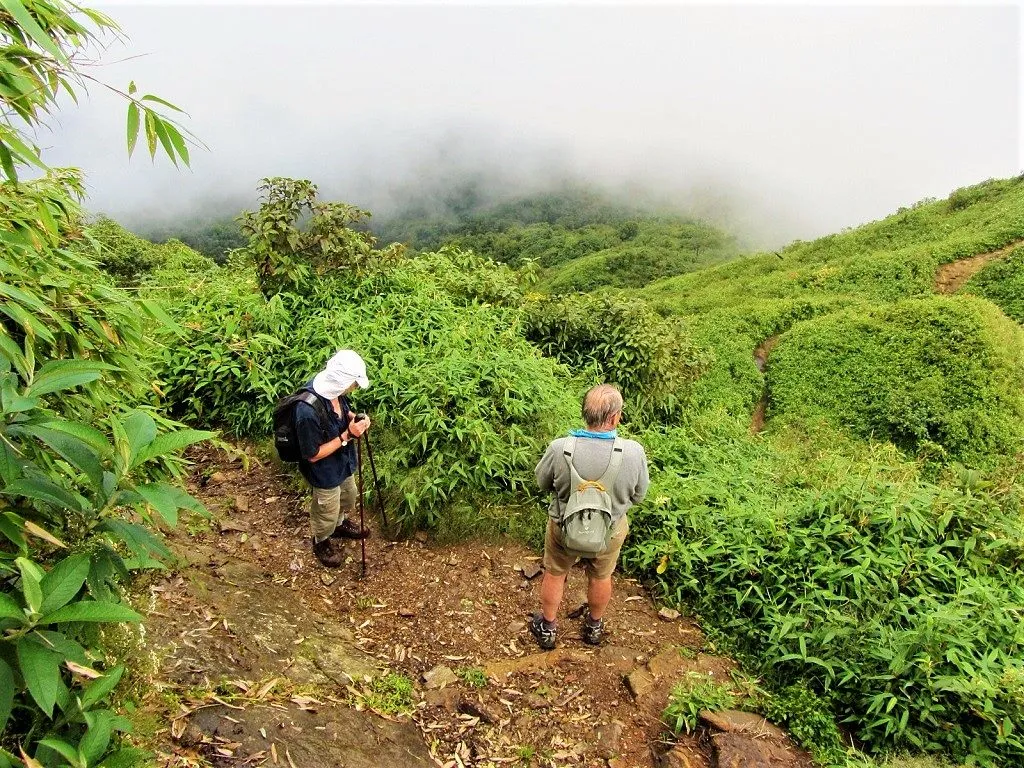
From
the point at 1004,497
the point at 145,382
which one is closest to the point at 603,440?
the point at 145,382

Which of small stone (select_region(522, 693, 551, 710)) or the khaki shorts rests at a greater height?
the khaki shorts

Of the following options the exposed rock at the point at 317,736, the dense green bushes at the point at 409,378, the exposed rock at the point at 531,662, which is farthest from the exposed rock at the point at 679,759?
the dense green bushes at the point at 409,378

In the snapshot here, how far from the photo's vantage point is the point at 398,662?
4.31 m

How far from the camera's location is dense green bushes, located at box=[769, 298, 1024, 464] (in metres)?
12.1

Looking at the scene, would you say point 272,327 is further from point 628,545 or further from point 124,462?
point 124,462

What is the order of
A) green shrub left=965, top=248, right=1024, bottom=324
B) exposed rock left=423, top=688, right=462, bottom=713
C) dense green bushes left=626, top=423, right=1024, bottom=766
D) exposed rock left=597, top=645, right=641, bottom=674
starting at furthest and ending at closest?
green shrub left=965, top=248, right=1024, bottom=324 → exposed rock left=597, top=645, right=641, bottom=674 → exposed rock left=423, top=688, right=462, bottom=713 → dense green bushes left=626, top=423, right=1024, bottom=766

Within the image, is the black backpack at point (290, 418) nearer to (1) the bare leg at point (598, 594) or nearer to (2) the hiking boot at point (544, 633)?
(2) the hiking boot at point (544, 633)

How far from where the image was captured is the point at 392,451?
591cm

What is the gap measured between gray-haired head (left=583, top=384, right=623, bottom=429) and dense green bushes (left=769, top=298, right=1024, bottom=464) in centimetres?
1090

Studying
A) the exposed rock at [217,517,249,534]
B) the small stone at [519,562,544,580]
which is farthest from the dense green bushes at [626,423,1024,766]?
the exposed rock at [217,517,249,534]

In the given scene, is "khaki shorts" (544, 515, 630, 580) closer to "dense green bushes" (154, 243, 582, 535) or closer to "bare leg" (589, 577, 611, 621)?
"bare leg" (589, 577, 611, 621)

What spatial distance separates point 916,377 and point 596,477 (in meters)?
13.1

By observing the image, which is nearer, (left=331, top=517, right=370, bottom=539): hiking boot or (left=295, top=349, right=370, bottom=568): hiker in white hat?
(left=295, top=349, right=370, bottom=568): hiker in white hat

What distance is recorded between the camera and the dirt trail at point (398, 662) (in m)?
3.17
